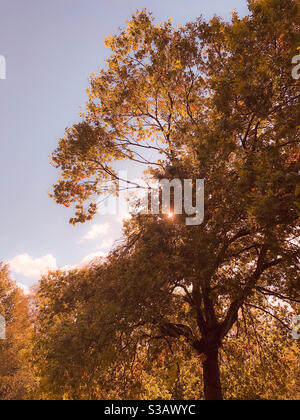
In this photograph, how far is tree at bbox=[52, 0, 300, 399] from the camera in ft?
23.0

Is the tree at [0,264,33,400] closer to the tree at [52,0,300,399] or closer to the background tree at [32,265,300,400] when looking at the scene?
the background tree at [32,265,300,400]

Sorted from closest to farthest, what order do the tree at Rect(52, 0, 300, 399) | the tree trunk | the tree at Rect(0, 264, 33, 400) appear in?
the tree at Rect(52, 0, 300, 399)
the tree trunk
the tree at Rect(0, 264, 33, 400)

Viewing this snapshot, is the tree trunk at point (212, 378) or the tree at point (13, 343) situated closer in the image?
A: the tree trunk at point (212, 378)

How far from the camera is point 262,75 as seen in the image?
267 inches

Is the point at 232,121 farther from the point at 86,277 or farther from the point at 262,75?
the point at 86,277

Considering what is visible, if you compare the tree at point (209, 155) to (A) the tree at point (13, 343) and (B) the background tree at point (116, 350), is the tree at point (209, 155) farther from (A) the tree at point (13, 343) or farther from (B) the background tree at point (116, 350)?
(A) the tree at point (13, 343)

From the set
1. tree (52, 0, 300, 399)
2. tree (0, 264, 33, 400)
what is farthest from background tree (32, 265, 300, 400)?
tree (0, 264, 33, 400)

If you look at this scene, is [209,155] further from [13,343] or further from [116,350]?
[13,343]

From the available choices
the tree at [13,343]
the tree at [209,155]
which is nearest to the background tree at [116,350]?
the tree at [209,155]

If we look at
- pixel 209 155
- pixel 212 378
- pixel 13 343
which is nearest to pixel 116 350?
pixel 212 378

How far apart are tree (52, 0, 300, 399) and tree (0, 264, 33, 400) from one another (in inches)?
497

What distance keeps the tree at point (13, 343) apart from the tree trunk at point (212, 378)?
1236 cm

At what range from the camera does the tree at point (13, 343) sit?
2169cm

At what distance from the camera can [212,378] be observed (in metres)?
10.5
